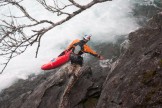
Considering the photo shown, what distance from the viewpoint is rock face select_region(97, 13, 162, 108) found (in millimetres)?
8039

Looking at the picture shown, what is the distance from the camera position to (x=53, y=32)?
45.1 m

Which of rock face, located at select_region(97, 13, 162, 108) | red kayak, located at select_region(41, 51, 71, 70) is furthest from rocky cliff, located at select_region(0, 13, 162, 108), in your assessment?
red kayak, located at select_region(41, 51, 71, 70)

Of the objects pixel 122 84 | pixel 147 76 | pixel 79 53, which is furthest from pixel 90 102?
pixel 147 76

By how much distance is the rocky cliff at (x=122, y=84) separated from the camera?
327 inches

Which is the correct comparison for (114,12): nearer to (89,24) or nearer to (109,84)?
(89,24)

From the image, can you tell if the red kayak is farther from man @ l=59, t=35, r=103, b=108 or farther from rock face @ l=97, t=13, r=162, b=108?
rock face @ l=97, t=13, r=162, b=108

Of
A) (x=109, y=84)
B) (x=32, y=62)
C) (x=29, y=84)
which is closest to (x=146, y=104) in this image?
(x=109, y=84)

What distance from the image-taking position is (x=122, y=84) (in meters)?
9.55

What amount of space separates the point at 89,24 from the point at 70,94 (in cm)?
2924

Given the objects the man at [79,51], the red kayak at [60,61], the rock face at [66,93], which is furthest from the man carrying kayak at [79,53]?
the red kayak at [60,61]

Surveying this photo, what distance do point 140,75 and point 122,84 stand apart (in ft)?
2.60

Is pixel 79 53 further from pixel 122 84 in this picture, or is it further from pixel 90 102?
pixel 122 84

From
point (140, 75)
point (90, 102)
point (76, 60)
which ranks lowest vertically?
point (90, 102)

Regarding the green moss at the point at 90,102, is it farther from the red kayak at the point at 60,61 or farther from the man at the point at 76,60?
the red kayak at the point at 60,61
